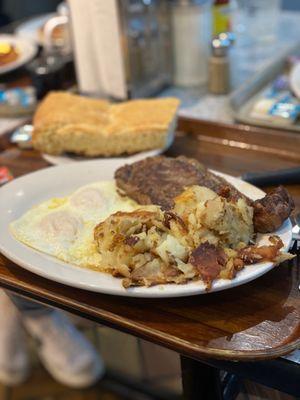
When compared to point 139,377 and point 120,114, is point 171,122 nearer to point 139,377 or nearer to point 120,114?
point 120,114

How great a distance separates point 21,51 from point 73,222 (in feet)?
3.45

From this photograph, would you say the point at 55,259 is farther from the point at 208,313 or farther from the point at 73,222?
the point at 208,313

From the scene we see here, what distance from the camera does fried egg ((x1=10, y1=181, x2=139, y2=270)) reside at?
0.80m

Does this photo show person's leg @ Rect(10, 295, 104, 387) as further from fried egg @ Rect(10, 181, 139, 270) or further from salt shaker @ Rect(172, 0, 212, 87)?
salt shaker @ Rect(172, 0, 212, 87)

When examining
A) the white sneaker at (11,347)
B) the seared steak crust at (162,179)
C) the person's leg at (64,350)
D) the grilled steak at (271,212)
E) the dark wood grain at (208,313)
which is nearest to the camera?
the dark wood grain at (208,313)

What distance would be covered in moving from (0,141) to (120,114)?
281mm

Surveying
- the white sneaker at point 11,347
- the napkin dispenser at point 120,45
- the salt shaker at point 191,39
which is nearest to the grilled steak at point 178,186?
the white sneaker at point 11,347

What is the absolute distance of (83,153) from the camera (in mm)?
1162

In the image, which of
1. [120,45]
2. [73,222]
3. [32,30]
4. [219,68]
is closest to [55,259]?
[73,222]

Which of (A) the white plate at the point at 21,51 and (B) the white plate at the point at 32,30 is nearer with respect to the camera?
(A) the white plate at the point at 21,51

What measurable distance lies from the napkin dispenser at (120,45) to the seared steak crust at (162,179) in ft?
1.63

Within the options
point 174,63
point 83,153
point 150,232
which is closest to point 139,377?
point 83,153

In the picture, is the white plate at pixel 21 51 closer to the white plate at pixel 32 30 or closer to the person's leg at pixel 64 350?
the white plate at pixel 32 30

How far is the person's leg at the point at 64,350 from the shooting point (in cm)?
115
